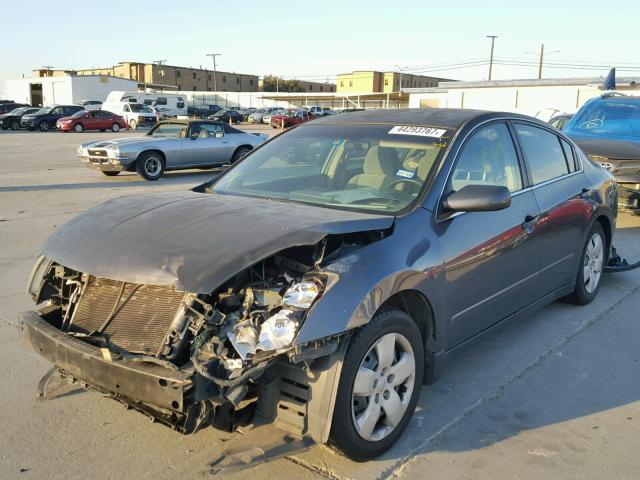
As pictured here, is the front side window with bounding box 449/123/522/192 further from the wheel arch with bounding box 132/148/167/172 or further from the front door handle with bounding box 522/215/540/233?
the wheel arch with bounding box 132/148/167/172

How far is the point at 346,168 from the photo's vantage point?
4027 mm

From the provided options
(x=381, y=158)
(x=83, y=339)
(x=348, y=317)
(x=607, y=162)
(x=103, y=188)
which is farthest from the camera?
(x=103, y=188)

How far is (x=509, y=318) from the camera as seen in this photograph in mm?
4141

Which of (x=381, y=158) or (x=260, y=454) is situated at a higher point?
(x=381, y=158)

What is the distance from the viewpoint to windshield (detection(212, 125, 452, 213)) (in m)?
3.66

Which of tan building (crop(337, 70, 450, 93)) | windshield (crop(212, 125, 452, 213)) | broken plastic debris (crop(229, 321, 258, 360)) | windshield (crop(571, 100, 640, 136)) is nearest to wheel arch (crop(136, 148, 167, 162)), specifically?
windshield (crop(571, 100, 640, 136))

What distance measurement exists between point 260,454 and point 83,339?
1048mm

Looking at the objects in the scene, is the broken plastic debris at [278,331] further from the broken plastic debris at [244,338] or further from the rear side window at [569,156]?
the rear side window at [569,156]

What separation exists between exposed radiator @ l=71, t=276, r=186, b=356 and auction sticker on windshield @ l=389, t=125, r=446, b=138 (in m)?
1.92

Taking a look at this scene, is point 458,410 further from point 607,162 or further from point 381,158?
point 607,162

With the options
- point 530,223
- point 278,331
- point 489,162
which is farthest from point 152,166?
point 278,331

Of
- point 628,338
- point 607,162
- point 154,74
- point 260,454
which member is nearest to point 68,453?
point 260,454

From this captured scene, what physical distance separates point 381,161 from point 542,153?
1600mm

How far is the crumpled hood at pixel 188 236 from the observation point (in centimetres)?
273
